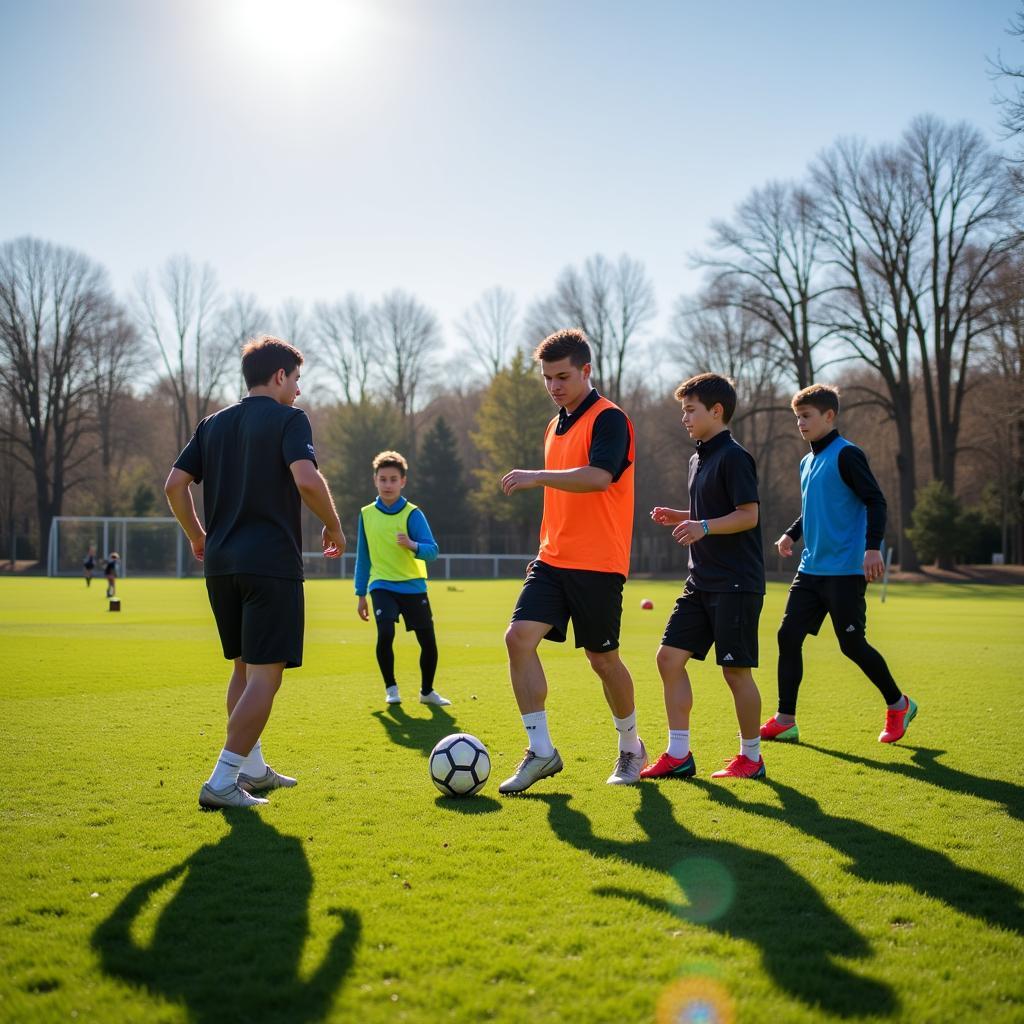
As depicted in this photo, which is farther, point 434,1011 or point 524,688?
point 524,688

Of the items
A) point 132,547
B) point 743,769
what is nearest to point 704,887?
point 743,769

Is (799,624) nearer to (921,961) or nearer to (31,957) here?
(921,961)

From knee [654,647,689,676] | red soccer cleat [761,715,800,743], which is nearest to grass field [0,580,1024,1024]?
red soccer cleat [761,715,800,743]

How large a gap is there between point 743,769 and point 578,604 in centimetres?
143

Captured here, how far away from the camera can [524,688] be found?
5.34 m

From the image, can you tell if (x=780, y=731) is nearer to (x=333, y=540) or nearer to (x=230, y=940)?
(x=333, y=540)

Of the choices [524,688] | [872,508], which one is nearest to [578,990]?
[524,688]

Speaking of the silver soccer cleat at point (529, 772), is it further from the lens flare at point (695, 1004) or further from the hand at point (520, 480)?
the lens flare at point (695, 1004)

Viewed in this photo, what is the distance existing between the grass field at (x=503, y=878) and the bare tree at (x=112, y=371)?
52.3m

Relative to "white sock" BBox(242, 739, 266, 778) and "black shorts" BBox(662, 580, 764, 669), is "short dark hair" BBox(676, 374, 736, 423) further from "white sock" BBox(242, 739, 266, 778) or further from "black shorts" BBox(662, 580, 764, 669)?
"white sock" BBox(242, 739, 266, 778)

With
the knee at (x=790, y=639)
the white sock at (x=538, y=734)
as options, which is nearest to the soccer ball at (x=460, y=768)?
the white sock at (x=538, y=734)

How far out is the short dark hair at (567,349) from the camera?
5328mm

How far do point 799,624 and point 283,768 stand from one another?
12.0 ft

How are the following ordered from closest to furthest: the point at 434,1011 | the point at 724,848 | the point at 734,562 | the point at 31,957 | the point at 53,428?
1. the point at 434,1011
2. the point at 31,957
3. the point at 724,848
4. the point at 734,562
5. the point at 53,428
